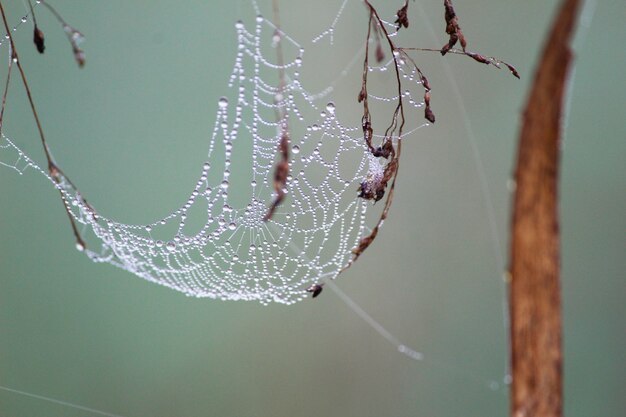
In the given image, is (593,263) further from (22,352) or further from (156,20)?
(22,352)

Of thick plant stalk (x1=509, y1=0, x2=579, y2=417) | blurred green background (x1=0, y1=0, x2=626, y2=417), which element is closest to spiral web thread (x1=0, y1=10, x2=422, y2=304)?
blurred green background (x1=0, y1=0, x2=626, y2=417)

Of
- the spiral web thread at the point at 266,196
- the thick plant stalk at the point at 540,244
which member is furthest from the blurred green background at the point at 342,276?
the thick plant stalk at the point at 540,244

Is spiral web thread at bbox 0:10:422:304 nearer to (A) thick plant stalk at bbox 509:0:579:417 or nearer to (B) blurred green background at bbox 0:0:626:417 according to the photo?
(B) blurred green background at bbox 0:0:626:417

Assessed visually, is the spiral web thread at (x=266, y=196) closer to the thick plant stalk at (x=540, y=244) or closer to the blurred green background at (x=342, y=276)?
the blurred green background at (x=342, y=276)

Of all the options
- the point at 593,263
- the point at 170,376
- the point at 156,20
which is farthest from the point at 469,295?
the point at 156,20

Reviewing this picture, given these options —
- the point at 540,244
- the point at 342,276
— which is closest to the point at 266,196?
the point at 342,276

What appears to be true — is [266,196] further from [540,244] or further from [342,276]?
[540,244]
